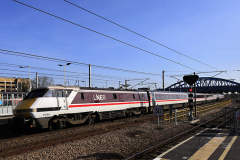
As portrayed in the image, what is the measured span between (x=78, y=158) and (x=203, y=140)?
643cm

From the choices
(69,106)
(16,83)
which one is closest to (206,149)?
(69,106)

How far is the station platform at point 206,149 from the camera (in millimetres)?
7257

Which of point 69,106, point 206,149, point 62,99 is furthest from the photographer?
point 69,106

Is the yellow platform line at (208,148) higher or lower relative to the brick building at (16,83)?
lower

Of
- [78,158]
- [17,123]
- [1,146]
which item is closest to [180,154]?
[78,158]

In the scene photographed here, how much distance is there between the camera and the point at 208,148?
836cm

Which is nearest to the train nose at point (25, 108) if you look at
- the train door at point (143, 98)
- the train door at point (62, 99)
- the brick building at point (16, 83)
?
the train door at point (62, 99)

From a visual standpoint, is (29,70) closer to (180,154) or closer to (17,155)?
(17,155)

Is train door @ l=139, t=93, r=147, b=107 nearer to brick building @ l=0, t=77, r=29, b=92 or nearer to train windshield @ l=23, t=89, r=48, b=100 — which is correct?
Answer: train windshield @ l=23, t=89, r=48, b=100

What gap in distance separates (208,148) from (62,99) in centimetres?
1005

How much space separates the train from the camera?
12.4 m

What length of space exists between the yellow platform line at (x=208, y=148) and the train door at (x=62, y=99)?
9590 mm

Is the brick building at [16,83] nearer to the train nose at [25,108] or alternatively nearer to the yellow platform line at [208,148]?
the train nose at [25,108]

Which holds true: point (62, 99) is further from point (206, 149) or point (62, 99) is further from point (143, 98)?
point (143, 98)
